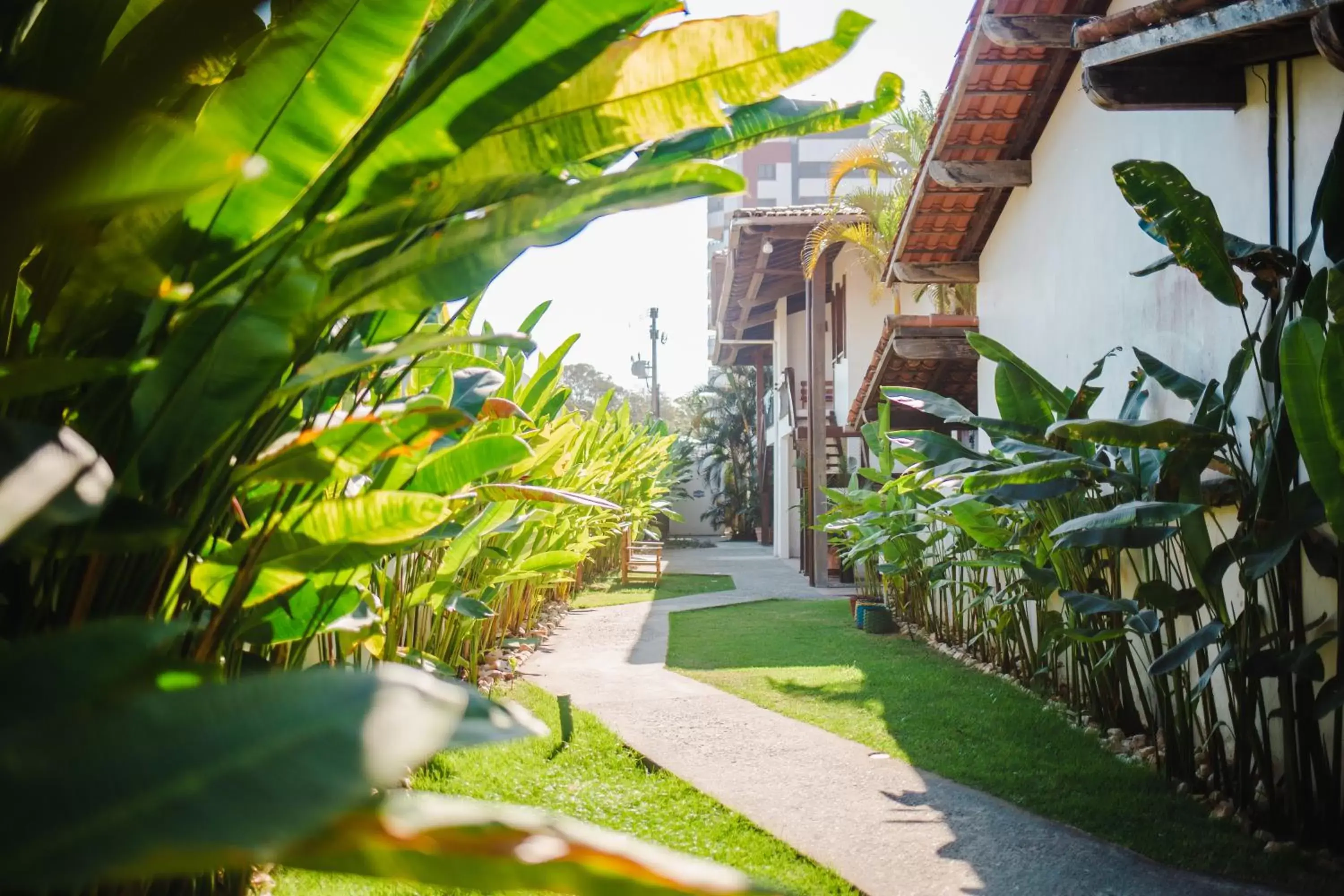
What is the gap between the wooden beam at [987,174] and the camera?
704 centimetres

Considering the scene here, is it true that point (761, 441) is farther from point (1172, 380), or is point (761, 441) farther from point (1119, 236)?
point (1172, 380)

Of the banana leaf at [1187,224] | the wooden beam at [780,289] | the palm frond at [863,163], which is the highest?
the palm frond at [863,163]

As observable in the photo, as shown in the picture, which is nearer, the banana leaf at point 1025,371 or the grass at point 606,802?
the grass at point 606,802

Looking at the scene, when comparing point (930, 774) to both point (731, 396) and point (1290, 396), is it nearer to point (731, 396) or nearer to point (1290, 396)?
point (1290, 396)

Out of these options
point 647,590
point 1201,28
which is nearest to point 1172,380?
point 1201,28

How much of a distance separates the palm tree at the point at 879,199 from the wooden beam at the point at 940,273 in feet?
13.0

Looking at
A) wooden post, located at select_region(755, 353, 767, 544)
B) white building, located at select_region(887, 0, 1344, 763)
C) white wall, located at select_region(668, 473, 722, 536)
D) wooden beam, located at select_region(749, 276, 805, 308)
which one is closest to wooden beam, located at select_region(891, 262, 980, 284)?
white building, located at select_region(887, 0, 1344, 763)

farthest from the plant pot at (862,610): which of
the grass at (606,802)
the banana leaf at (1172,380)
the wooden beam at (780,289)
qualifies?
the wooden beam at (780,289)

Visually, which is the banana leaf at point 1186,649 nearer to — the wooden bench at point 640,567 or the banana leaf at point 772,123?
the banana leaf at point 772,123

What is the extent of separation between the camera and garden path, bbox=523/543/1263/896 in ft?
10.4

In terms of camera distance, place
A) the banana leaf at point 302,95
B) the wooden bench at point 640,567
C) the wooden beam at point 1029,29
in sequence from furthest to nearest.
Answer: the wooden bench at point 640,567
the wooden beam at point 1029,29
the banana leaf at point 302,95

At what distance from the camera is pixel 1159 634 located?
462 cm

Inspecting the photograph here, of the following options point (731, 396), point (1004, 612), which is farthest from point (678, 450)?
point (1004, 612)

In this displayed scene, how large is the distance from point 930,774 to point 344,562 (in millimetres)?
3609
